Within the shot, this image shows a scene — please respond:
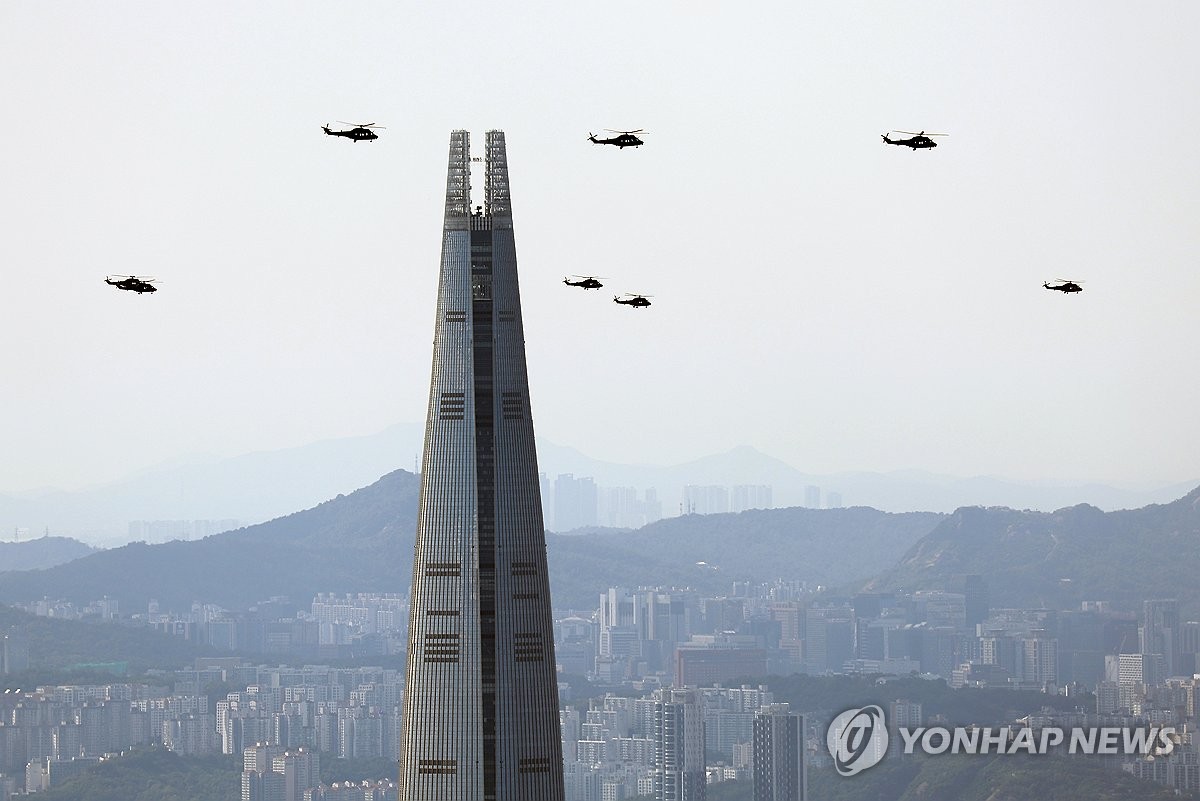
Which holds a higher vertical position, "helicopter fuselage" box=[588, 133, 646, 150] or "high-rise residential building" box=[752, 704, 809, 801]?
"helicopter fuselage" box=[588, 133, 646, 150]

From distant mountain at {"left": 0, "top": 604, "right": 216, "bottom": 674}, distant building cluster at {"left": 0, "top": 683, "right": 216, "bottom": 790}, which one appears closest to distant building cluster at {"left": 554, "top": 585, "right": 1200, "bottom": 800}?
distant building cluster at {"left": 0, "top": 683, "right": 216, "bottom": 790}

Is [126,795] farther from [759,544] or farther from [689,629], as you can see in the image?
[759,544]

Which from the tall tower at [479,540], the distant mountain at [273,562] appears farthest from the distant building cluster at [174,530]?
the tall tower at [479,540]

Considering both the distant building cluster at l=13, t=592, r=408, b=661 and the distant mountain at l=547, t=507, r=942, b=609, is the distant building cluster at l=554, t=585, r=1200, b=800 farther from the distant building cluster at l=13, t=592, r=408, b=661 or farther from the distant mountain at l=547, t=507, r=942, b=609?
the distant building cluster at l=13, t=592, r=408, b=661

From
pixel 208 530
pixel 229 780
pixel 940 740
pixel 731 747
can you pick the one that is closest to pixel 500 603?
pixel 940 740

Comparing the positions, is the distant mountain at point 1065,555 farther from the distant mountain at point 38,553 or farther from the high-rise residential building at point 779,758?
the distant mountain at point 38,553

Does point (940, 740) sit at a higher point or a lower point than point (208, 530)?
lower
